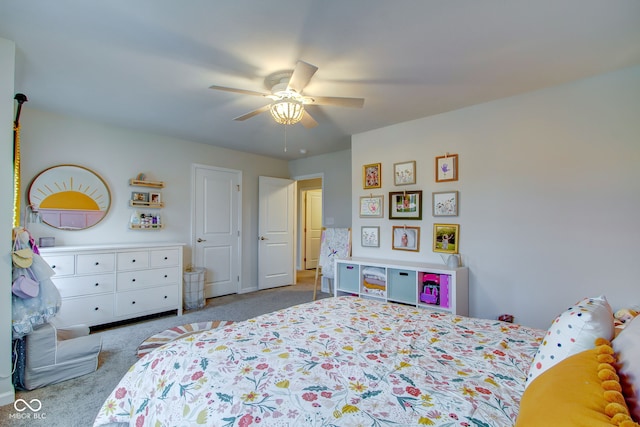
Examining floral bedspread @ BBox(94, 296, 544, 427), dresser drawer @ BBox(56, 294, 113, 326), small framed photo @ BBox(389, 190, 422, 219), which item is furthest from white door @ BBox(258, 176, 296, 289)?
floral bedspread @ BBox(94, 296, 544, 427)

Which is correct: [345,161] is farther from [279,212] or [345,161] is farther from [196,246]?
[196,246]

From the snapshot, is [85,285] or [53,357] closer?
[53,357]

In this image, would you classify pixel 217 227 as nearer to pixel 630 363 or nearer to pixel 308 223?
pixel 308 223

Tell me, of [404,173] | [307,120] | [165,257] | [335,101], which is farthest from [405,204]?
[165,257]

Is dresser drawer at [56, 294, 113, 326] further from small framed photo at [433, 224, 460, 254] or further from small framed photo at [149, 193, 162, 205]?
small framed photo at [433, 224, 460, 254]

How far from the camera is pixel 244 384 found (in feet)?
3.45

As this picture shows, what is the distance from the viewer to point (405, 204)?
355 cm

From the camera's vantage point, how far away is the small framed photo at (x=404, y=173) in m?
3.50

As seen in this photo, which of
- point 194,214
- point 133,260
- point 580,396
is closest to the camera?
point 580,396

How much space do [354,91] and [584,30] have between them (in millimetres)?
1579

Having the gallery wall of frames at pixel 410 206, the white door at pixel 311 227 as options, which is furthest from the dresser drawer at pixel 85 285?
the white door at pixel 311 227

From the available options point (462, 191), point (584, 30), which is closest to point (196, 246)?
point (462, 191)

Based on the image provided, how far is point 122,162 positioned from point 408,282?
377cm

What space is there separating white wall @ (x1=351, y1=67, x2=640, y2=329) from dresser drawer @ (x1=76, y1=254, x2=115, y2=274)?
3512 mm
